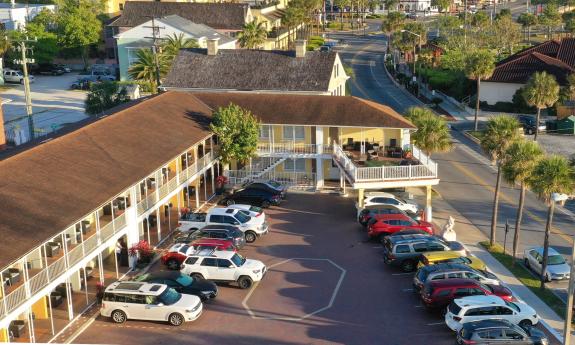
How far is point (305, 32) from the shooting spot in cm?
13512

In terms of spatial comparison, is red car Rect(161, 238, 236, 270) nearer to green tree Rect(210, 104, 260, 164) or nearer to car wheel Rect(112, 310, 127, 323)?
car wheel Rect(112, 310, 127, 323)

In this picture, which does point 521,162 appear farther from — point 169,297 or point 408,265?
point 169,297

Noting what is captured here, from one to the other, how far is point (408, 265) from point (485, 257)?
603cm

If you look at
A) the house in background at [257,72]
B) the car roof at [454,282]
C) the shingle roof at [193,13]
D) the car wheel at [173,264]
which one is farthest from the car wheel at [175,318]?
the shingle roof at [193,13]

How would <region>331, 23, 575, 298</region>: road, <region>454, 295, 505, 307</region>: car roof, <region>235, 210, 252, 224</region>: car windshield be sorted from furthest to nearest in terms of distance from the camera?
1. <region>331, 23, 575, 298</region>: road
2. <region>235, 210, 252, 224</region>: car windshield
3. <region>454, 295, 505, 307</region>: car roof

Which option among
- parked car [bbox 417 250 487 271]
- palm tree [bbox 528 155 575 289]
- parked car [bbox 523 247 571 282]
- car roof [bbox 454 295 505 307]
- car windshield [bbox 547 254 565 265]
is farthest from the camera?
car windshield [bbox 547 254 565 265]

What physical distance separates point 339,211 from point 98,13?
78628mm

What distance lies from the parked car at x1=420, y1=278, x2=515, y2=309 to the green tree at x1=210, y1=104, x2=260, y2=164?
1944cm

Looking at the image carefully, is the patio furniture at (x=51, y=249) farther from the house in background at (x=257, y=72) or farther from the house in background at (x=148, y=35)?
the house in background at (x=148, y=35)

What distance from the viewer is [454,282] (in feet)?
109

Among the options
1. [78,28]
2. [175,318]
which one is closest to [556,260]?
[175,318]

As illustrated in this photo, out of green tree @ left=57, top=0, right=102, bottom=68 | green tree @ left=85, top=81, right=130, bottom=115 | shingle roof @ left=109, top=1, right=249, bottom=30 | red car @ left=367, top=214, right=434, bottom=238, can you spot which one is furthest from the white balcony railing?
green tree @ left=57, top=0, right=102, bottom=68

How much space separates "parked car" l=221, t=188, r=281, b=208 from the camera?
1884 inches

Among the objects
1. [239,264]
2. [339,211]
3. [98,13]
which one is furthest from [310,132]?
[98,13]
